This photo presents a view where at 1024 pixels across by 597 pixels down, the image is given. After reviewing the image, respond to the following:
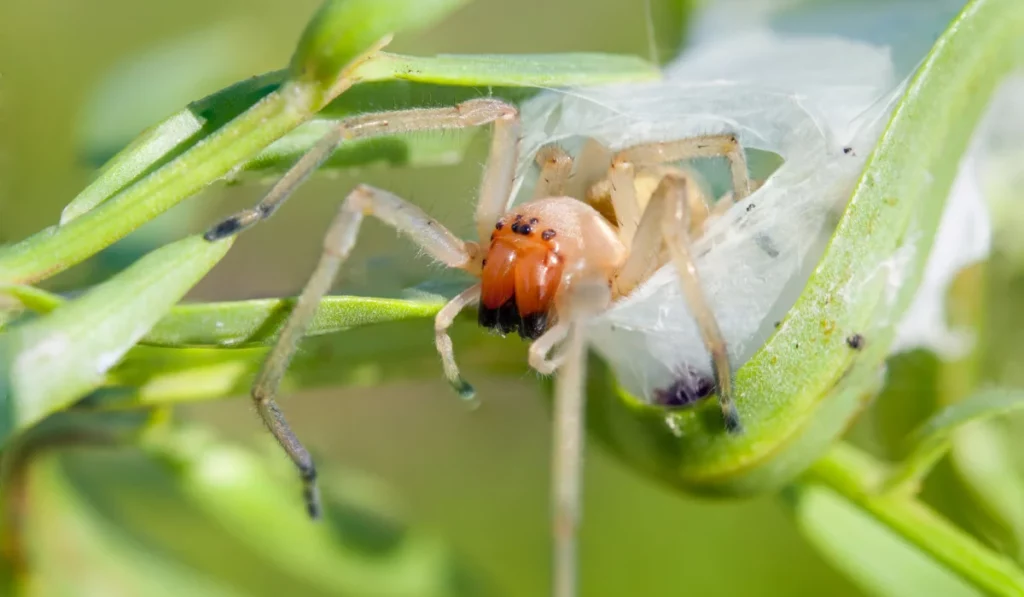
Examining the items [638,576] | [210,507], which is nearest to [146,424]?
[210,507]

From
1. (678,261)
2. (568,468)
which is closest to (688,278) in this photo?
(678,261)

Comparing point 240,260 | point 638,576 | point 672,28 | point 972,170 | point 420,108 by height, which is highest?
point 420,108

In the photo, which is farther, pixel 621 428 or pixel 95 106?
pixel 95 106

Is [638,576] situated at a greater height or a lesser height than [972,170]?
lesser

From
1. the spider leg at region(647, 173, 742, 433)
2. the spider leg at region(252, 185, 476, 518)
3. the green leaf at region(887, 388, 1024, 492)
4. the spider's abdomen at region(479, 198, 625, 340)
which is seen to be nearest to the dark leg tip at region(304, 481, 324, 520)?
the spider leg at region(252, 185, 476, 518)

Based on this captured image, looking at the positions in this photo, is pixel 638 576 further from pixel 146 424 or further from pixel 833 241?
pixel 833 241

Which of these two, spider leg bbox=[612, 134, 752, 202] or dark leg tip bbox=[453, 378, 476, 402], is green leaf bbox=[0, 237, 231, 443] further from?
spider leg bbox=[612, 134, 752, 202]

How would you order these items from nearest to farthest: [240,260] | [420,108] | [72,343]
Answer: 1. [72,343]
2. [420,108]
3. [240,260]

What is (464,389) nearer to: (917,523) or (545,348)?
(545,348)
